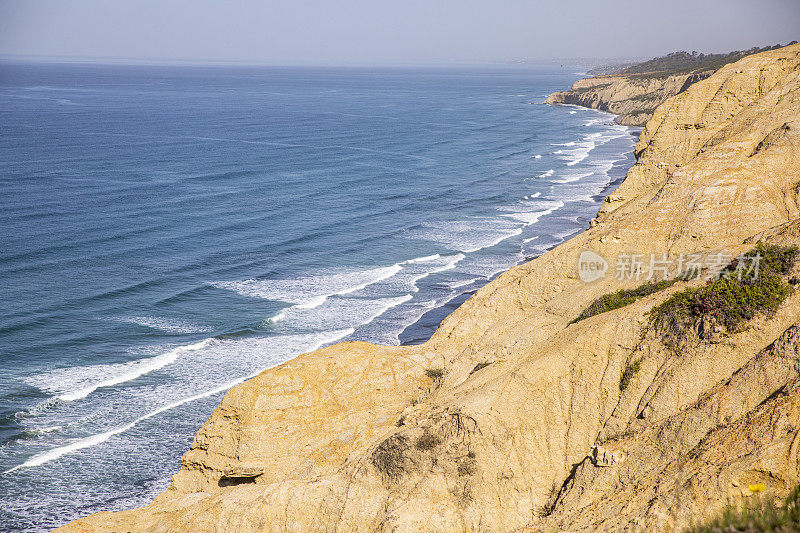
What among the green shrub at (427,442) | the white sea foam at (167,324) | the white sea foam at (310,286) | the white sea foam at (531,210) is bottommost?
the white sea foam at (167,324)

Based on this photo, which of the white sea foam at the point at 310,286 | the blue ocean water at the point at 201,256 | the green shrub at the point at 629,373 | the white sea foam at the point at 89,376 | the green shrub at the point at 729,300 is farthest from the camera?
the white sea foam at the point at 310,286

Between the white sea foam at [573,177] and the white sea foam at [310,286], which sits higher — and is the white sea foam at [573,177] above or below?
above

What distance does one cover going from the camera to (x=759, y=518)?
866 cm

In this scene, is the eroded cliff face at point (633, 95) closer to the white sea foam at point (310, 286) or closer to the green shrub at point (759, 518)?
the white sea foam at point (310, 286)

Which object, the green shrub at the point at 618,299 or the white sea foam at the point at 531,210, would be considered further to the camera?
the white sea foam at the point at 531,210

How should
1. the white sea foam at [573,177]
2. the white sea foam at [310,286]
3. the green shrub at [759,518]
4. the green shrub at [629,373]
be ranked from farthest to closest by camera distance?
the white sea foam at [573,177] < the white sea foam at [310,286] < the green shrub at [629,373] < the green shrub at [759,518]

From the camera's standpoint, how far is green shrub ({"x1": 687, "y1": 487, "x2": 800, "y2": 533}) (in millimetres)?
8180

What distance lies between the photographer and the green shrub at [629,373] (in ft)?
44.1

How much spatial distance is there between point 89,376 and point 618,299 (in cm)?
2271

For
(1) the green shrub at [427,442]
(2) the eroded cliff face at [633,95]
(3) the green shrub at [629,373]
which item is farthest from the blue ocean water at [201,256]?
(2) the eroded cliff face at [633,95]

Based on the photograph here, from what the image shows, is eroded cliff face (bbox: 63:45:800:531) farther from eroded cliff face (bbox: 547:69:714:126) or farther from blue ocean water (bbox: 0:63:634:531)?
eroded cliff face (bbox: 547:69:714:126)

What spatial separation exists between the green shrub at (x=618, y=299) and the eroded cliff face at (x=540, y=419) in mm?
869

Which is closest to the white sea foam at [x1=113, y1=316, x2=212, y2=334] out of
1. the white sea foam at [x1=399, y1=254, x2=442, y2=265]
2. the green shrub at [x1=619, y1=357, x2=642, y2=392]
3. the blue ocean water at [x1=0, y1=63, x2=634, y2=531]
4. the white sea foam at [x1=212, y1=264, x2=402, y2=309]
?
the blue ocean water at [x1=0, y1=63, x2=634, y2=531]

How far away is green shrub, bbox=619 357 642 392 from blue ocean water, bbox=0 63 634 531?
15333 millimetres
